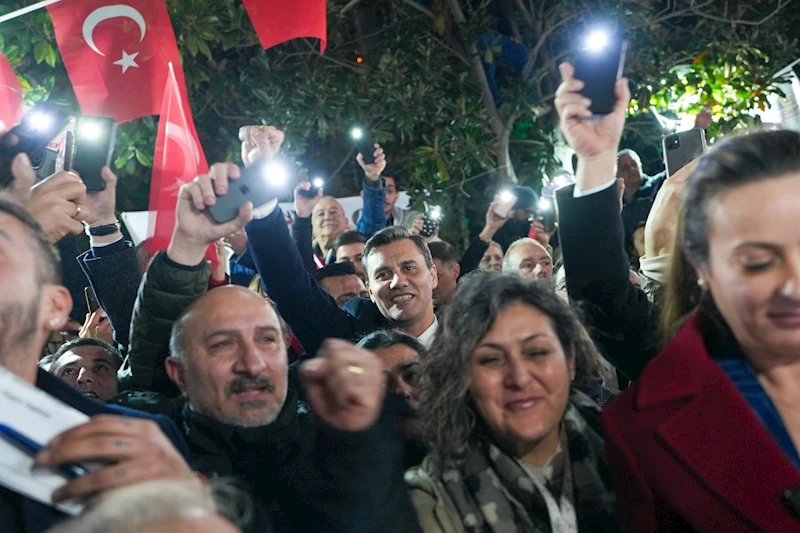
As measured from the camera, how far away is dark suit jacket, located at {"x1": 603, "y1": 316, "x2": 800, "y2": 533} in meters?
1.63

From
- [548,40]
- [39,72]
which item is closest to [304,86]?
[39,72]

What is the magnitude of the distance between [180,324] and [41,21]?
425 cm

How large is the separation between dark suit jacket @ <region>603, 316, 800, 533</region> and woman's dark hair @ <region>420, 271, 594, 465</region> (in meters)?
0.41

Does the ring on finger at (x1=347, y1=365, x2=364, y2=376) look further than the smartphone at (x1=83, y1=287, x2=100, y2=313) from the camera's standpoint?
No

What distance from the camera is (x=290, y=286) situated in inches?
126

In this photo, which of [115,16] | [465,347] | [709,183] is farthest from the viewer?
[115,16]

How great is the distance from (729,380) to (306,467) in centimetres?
103

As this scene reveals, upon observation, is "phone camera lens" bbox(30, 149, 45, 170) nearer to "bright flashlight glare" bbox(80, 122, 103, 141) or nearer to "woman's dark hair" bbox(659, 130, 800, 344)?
"bright flashlight glare" bbox(80, 122, 103, 141)

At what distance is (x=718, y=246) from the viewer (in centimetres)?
175

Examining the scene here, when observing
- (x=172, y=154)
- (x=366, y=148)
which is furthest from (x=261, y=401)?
(x=366, y=148)

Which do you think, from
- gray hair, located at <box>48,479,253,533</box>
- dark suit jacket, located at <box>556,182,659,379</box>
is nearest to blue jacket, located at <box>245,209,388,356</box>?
dark suit jacket, located at <box>556,182,659,379</box>

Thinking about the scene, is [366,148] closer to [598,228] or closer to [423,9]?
[423,9]

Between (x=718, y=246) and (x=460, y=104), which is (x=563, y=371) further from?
(x=460, y=104)

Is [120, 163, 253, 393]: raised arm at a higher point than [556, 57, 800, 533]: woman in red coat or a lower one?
higher
